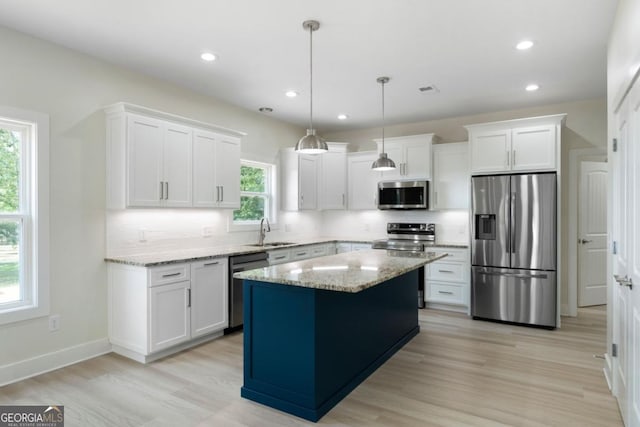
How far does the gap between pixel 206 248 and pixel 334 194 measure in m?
2.39

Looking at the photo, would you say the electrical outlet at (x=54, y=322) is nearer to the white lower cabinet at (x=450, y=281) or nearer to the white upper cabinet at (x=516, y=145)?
the white lower cabinet at (x=450, y=281)

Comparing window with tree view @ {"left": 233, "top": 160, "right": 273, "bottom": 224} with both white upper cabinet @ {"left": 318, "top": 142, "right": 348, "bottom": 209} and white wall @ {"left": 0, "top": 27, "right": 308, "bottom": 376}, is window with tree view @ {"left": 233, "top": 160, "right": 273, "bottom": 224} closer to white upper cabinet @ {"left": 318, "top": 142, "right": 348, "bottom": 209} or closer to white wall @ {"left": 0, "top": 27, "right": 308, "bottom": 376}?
white upper cabinet @ {"left": 318, "top": 142, "right": 348, "bottom": 209}

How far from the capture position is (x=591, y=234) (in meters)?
5.30

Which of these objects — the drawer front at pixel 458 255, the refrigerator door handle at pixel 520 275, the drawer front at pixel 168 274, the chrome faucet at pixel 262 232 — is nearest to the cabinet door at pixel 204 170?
the drawer front at pixel 168 274

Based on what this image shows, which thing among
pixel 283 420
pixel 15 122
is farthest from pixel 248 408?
pixel 15 122

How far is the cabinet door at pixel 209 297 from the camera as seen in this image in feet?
12.4

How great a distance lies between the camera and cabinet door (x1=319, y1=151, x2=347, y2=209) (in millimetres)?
6168

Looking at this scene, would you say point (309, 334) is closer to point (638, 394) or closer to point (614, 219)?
point (638, 394)

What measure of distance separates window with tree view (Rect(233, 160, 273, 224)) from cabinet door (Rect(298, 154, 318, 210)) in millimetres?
456

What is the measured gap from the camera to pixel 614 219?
279 centimetres

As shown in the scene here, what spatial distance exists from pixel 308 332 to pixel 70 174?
254cm

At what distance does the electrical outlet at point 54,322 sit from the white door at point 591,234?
6.11 meters

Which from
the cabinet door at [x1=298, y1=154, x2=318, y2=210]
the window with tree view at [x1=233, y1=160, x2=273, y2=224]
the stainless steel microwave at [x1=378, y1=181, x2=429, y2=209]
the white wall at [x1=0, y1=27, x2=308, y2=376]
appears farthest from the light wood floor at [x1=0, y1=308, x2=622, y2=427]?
the cabinet door at [x1=298, y1=154, x2=318, y2=210]

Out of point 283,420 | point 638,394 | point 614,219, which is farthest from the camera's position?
point 614,219
